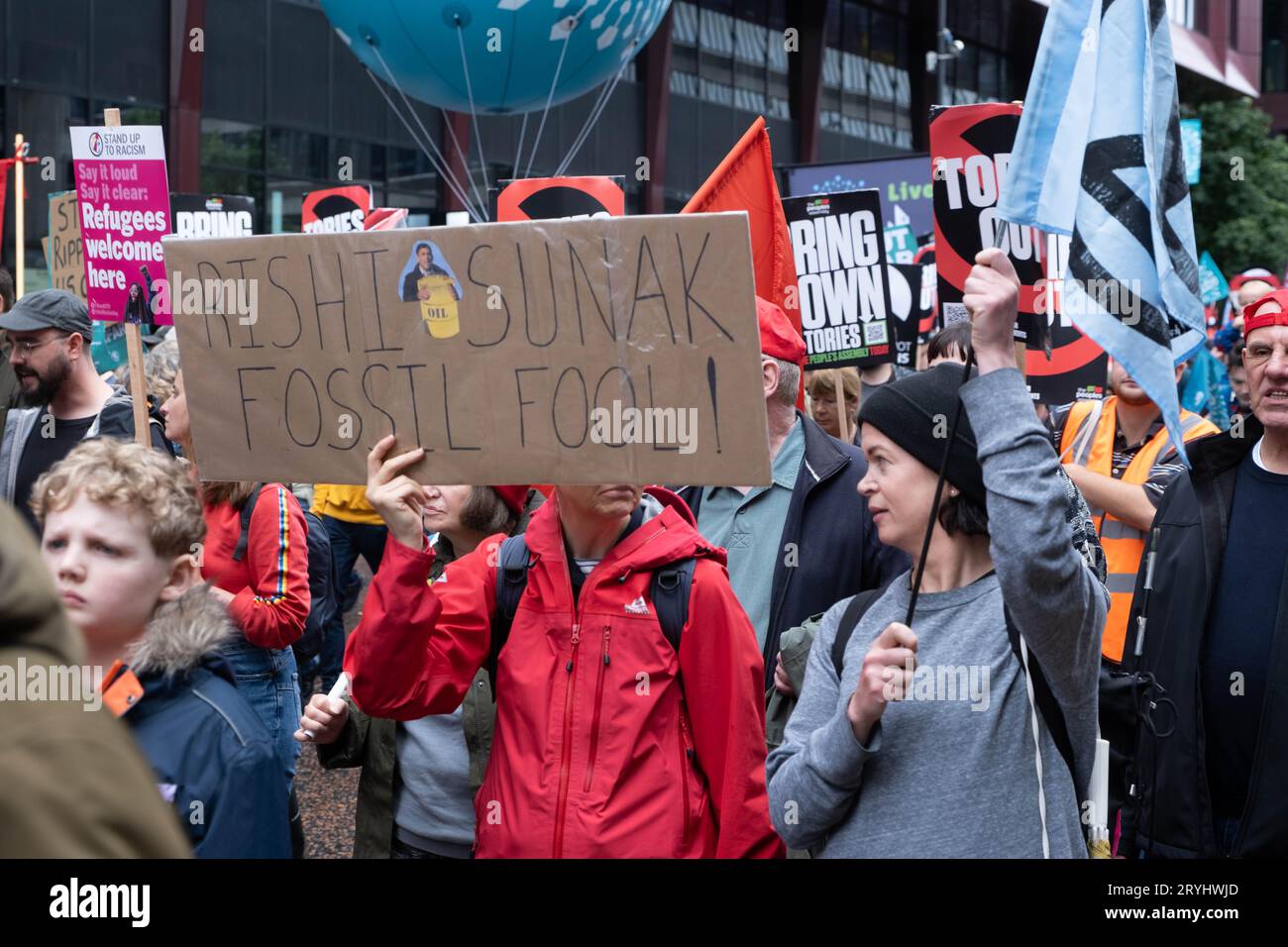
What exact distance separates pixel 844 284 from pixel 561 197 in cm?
149

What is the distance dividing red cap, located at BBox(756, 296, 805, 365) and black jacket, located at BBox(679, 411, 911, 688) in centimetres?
42

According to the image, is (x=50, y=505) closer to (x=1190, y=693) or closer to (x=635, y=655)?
(x=635, y=655)

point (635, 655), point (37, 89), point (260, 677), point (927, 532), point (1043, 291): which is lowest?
point (260, 677)

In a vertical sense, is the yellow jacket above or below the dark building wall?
below

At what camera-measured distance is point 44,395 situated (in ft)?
18.1

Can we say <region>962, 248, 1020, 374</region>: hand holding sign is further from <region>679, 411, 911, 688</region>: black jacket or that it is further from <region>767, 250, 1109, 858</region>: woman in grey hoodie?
<region>679, 411, 911, 688</region>: black jacket

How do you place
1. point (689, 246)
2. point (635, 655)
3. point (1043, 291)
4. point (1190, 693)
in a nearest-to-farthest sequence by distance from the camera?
1. point (689, 246)
2. point (635, 655)
3. point (1190, 693)
4. point (1043, 291)

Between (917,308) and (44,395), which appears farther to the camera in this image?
(917,308)

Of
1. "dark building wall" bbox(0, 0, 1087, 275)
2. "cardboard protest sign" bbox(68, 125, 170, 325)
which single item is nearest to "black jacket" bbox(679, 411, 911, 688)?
"cardboard protest sign" bbox(68, 125, 170, 325)

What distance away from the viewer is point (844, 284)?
298 inches

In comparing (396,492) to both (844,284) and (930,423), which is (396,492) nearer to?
(930,423)

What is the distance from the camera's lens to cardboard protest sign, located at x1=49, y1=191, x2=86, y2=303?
9.02 metres
